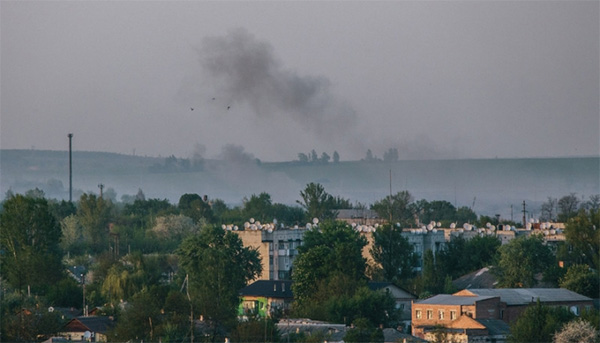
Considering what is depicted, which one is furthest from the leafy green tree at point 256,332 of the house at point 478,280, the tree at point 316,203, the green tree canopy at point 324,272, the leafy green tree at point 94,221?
the tree at point 316,203

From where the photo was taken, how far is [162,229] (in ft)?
234

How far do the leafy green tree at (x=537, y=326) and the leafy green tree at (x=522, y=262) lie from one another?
12.5 meters

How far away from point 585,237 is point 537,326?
20.1m

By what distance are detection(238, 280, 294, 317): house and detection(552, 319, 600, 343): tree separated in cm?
→ 1369

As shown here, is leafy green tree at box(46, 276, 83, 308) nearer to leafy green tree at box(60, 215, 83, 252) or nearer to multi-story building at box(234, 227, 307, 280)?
multi-story building at box(234, 227, 307, 280)

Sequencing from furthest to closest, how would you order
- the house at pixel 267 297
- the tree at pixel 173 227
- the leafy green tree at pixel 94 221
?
the tree at pixel 173 227 < the leafy green tree at pixel 94 221 < the house at pixel 267 297

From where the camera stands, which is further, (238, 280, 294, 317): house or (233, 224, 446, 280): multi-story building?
(233, 224, 446, 280): multi-story building

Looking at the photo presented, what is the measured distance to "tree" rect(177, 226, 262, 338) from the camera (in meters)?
43.1

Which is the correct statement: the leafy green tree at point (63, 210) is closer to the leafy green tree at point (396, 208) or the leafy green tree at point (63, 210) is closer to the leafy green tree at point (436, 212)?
the leafy green tree at point (396, 208)

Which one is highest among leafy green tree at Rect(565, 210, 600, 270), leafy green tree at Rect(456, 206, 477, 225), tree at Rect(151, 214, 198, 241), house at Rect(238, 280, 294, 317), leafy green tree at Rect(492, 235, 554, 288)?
leafy green tree at Rect(456, 206, 477, 225)

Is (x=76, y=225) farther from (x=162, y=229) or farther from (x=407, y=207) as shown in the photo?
(x=407, y=207)

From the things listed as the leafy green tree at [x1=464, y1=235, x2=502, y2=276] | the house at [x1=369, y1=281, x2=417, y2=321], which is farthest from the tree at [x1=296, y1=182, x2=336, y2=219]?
the house at [x1=369, y1=281, x2=417, y2=321]

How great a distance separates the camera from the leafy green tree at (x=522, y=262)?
4444 cm

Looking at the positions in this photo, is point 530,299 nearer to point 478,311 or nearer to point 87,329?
point 478,311
